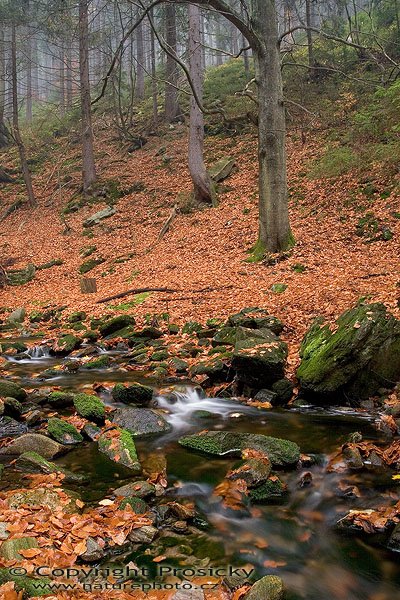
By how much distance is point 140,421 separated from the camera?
6043 mm

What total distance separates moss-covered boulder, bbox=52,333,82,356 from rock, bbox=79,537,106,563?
665 centimetres

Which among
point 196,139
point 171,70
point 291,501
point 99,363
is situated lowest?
point 291,501

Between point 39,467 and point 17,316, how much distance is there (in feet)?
28.3

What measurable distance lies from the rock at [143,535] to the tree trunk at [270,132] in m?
9.56

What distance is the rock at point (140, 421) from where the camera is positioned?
592 centimetres

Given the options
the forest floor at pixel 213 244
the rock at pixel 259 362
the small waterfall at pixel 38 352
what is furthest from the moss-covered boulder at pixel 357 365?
the small waterfall at pixel 38 352

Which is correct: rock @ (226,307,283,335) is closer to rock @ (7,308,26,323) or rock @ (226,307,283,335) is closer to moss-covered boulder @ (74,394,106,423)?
moss-covered boulder @ (74,394,106,423)

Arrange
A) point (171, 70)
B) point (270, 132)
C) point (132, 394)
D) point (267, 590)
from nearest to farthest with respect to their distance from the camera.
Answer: point (267, 590)
point (132, 394)
point (270, 132)
point (171, 70)

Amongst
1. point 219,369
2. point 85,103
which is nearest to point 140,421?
point 219,369

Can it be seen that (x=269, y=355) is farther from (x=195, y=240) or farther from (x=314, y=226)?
(x=195, y=240)

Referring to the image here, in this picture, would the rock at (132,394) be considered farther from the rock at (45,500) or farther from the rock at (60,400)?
the rock at (45,500)

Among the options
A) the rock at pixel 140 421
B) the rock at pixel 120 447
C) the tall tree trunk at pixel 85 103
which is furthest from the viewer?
the tall tree trunk at pixel 85 103

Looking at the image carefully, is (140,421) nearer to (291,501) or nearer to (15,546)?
(291,501)

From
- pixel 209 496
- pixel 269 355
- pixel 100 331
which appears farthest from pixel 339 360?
pixel 100 331
